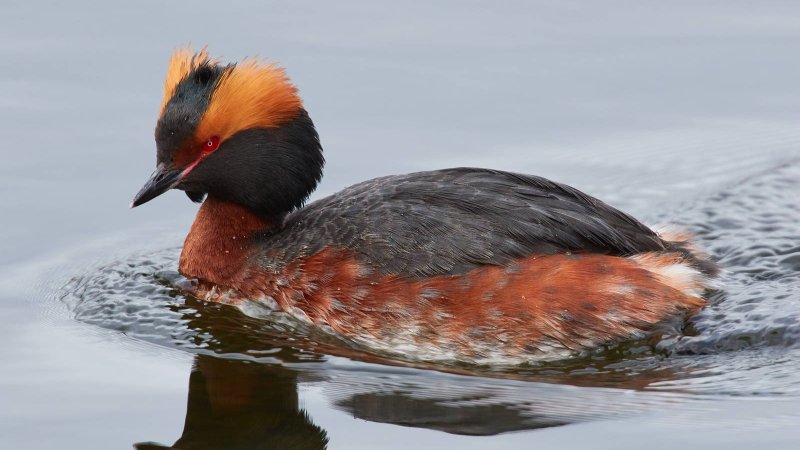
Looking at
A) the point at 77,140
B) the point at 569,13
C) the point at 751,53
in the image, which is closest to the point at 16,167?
the point at 77,140

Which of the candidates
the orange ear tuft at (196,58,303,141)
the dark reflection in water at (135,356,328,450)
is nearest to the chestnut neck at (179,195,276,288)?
the orange ear tuft at (196,58,303,141)

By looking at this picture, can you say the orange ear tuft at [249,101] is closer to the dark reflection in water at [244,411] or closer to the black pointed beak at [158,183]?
the black pointed beak at [158,183]

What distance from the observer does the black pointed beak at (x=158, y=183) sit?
9852 mm

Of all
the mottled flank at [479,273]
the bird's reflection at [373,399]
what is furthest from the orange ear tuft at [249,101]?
the bird's reflection at [373,399]

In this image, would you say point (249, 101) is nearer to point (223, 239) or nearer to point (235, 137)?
point (235, 137)

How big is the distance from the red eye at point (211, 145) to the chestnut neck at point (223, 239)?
48 centimetres

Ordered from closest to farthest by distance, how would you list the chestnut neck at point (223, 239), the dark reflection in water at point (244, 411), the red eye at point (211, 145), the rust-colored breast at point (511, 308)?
the dark reflection in water at point (244, 411) < the rust-colored breast at point (511, 308) < the red eye at point (211, 145) < the chestnut neck at point (223, 239)

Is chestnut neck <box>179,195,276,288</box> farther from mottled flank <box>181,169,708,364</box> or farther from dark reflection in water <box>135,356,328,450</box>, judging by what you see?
dark reflection in water <box>135,356,328,450</box>

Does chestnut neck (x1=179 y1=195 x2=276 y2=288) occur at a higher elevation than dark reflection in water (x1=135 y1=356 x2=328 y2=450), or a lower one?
higher

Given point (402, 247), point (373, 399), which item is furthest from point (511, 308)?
point (373, 399)

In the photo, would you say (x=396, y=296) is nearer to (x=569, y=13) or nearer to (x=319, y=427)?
(x=319, y=427)

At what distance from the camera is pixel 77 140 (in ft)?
40.9

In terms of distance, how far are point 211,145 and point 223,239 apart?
2.33 ft

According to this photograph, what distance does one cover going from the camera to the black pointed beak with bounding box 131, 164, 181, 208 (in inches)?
388
